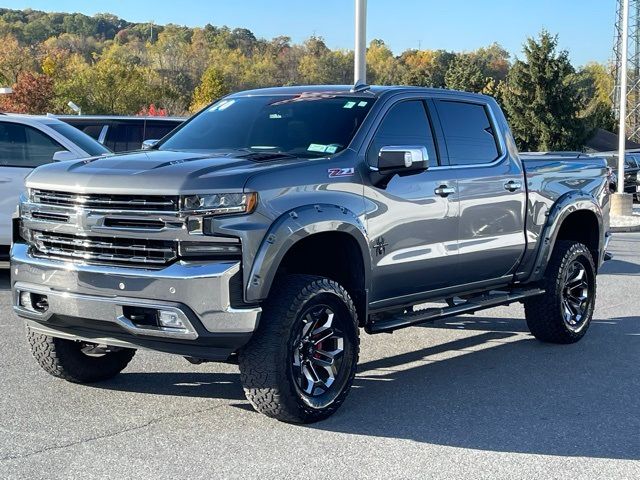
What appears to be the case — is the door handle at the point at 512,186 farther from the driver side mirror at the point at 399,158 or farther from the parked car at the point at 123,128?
the parked car at the point at 123,128

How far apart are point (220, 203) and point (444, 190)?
208 centimetres

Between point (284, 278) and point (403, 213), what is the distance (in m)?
1.13

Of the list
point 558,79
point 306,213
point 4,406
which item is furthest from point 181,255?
point 558,79

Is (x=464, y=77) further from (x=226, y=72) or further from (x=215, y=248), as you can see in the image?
(x=215, y=248)

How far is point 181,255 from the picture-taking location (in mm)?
5035

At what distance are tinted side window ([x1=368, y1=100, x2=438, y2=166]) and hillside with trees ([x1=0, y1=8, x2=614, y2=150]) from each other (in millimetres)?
43770

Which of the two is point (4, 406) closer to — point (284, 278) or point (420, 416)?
point (284, 278)

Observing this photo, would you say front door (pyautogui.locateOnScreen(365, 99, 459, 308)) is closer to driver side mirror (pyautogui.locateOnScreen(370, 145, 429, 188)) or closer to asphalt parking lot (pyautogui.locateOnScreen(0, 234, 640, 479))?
driver side mirror (pyautogui.locateOnScreen(370, 145, 429, 188))

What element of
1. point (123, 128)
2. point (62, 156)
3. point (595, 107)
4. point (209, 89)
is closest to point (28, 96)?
point (209, 89)

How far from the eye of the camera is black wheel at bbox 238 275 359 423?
17.0 ft

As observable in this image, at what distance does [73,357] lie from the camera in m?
6.11

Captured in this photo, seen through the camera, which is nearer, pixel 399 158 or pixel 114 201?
pixel 114 201

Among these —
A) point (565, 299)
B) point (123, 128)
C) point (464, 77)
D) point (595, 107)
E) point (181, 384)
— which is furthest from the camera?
point (464, 77)

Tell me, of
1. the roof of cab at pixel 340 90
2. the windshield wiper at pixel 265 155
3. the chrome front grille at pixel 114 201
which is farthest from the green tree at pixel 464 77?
the chrome front grille at pixel 114 201
